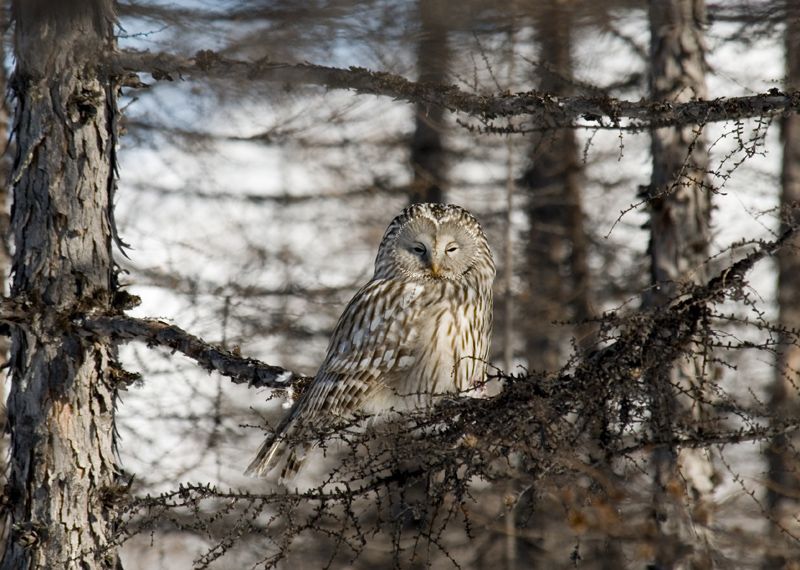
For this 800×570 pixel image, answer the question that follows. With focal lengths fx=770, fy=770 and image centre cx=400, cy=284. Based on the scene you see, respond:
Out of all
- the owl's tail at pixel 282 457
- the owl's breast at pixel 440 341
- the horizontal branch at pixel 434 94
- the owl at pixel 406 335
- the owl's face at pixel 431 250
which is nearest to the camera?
the horizontal branch at pixel 434 94

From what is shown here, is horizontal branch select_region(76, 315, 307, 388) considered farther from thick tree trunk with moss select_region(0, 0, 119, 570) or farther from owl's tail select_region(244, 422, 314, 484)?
owl's tail select_region(244, 422, 314, 484)

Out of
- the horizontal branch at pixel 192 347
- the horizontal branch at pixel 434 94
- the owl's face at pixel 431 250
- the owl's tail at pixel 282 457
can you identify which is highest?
the horizontal branch at pixel 434 94

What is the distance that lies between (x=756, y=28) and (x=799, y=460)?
4.76 m

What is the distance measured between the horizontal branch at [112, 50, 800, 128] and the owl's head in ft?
3.86

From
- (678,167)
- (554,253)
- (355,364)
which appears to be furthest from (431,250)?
(554,253)

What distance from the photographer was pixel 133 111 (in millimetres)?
10281

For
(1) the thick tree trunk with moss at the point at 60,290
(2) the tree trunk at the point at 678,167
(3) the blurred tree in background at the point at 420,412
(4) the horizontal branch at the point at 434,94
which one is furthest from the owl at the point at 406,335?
(2) the tree trunk at the point at 678,167

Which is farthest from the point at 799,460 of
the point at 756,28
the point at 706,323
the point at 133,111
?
the point at 133,111

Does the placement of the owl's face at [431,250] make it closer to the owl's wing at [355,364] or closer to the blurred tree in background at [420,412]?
the owl's wing at [355,364]

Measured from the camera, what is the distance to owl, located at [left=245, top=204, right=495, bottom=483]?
4.70m

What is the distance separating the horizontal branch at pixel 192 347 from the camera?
165 inches

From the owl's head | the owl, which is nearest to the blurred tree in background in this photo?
the owl

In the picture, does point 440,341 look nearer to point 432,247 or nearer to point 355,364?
point 355,364

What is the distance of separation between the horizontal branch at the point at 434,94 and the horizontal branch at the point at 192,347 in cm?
141
